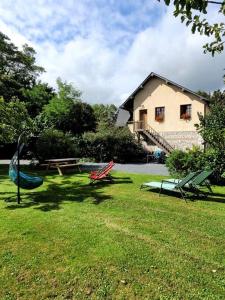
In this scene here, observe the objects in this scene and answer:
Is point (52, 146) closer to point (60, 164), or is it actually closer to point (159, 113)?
point (60, 164)

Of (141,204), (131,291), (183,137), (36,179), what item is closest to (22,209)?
(36,179)

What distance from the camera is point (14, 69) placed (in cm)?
3172

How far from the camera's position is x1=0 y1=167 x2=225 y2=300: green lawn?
4.09 m

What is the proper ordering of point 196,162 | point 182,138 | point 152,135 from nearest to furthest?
point 196,162 → point 182,138 → point 152,135

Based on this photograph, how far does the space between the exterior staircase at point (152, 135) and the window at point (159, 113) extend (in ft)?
3.90

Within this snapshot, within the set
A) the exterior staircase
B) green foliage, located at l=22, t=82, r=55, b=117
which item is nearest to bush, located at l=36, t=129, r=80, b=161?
the exterior staircase

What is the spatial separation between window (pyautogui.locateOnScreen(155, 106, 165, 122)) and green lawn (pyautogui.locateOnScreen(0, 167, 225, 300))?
2087cm

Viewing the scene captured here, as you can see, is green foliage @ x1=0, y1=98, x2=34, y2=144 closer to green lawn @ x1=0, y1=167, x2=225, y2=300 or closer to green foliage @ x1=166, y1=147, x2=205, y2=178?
green lawn @ x1=0, y1=167, x2=225, y2=300

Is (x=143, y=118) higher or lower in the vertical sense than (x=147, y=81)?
lower

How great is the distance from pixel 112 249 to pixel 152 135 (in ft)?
80.1

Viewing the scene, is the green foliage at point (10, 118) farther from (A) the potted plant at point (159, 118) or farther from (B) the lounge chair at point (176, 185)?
(A) the potted plant at point (159, 118)

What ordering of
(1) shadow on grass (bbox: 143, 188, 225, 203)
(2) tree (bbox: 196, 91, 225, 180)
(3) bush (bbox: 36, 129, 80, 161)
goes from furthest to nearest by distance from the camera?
(3) bush (bbox: 36, 129, 80, 161) → (2) tree (bbox: 196, 91, 225, 180) → (1) shadow on grass (bbox: 143, 188, 225, 203)

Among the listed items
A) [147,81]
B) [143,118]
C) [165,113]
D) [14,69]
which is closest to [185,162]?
[165,113]

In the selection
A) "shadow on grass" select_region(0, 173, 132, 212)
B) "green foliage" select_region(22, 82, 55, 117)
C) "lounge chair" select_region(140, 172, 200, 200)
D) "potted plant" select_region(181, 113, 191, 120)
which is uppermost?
"green foliage" select_region(22, 82, 55, 117)
